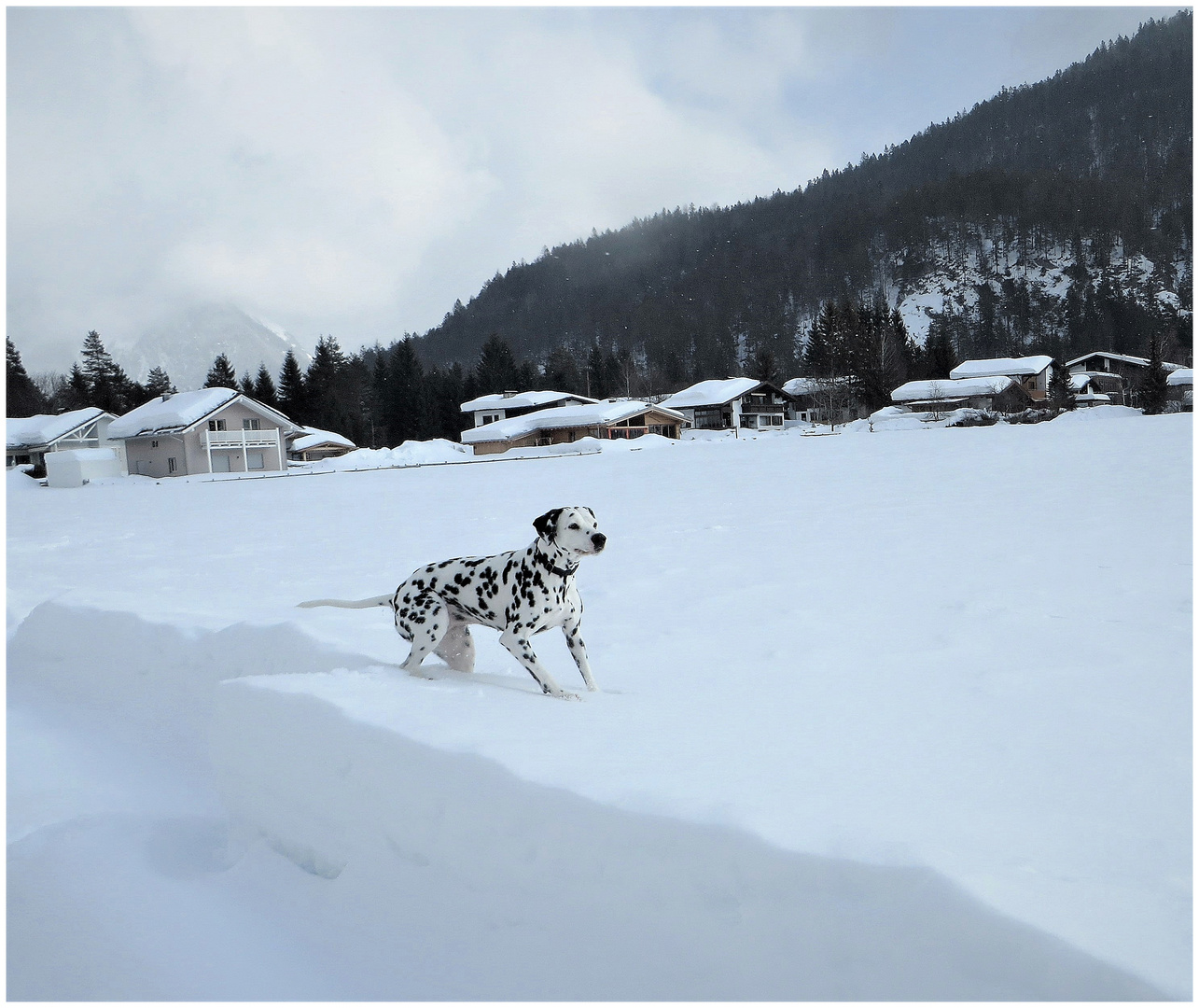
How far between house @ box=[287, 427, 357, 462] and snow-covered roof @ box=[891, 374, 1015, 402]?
47735 mm

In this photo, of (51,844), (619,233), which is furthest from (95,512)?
(619,233)

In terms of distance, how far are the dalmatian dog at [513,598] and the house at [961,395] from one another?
6862 cm

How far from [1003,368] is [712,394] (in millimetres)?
29887

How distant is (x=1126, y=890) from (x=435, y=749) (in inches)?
103

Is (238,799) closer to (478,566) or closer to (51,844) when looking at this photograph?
(51,844)

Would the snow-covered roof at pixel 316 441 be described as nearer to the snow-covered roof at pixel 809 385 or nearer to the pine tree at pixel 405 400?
the pine tree at pixel 405 400

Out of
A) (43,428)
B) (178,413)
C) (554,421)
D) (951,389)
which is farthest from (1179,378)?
(43,428)

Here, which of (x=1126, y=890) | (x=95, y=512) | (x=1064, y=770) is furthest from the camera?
(x=95, y=512)

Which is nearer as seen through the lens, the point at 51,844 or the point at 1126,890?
the point at 1126,890

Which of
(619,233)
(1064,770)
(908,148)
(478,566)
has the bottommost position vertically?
(1064,770)

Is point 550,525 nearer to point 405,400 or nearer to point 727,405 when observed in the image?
point 727,405

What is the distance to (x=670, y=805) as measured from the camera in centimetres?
295

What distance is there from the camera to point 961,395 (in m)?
68.1

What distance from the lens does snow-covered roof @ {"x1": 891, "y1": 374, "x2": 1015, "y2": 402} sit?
6800 centimetres
